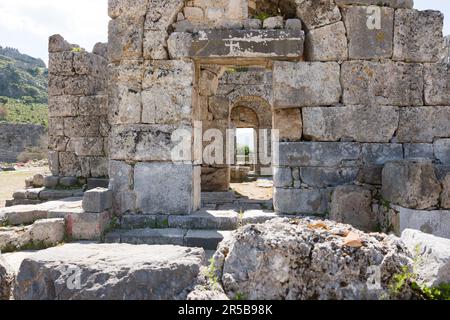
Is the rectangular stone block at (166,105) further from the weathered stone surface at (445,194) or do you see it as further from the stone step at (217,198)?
the weathered stone surface at (445,194)

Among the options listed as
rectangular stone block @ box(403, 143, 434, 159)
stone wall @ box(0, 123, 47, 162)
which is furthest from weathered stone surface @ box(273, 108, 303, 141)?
stone wall @ box(0, 123, 47, 162)

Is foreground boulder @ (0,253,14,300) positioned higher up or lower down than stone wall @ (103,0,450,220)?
lower down

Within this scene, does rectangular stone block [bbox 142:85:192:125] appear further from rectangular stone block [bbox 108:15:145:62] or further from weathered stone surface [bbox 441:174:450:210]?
weathered stone surface [bbox 441:174:450:210]

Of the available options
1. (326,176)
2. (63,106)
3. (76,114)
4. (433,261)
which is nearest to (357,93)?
(326,176)

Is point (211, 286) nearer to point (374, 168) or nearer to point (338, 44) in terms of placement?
point (374, 168)

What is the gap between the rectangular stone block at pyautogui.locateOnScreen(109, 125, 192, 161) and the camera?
17.0 ft

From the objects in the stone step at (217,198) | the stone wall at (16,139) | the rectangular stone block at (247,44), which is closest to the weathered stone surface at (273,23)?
the rectangular stone block at (247,44)

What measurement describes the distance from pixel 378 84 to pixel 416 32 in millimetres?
969

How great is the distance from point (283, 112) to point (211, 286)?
3574mm

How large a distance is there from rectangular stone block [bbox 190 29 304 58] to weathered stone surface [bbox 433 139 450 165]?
2.52m

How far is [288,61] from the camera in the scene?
526 centimetres

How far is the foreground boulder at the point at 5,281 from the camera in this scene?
2516 millimetres

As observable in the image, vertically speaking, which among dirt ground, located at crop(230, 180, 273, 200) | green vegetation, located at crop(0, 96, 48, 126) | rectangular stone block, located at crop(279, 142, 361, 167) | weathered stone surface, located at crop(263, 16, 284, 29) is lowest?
dirt ground, located at crop(230, 180, 273, 200)
